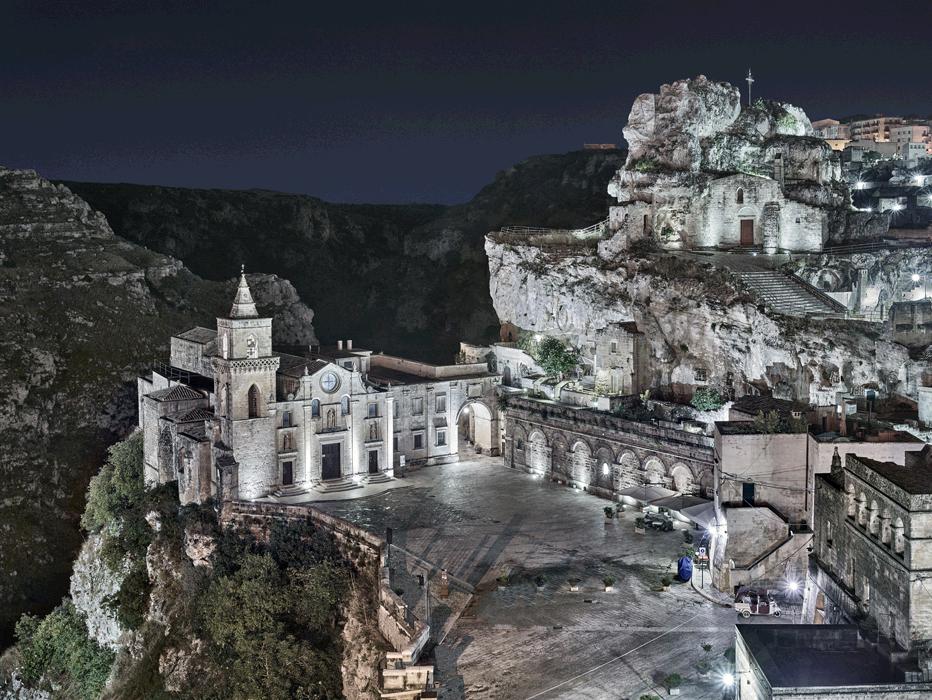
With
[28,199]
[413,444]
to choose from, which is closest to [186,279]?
[28,199]

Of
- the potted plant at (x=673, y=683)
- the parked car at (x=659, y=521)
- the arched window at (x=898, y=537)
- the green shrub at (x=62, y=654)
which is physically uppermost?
the arched window at (x=898, y=537)

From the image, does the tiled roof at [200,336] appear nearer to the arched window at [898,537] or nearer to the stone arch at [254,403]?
the stone arch at [254,403]

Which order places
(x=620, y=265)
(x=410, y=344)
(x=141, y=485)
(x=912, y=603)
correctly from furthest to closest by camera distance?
1. (x=410, y=344)
2. (x=620, y=265)
3. (x=141, y=485)
4. (x=912, y=603)

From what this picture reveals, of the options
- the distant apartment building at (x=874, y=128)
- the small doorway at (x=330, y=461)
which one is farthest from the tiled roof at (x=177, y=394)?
the distant apartment building at (x=874, y=128)

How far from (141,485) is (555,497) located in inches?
991

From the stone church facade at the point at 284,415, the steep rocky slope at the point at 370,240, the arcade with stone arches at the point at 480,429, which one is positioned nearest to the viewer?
the stone church facade at the point at 284,415

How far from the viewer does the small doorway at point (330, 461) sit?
179 ft

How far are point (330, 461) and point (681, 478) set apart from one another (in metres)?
19.6

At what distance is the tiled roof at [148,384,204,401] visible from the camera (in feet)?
180

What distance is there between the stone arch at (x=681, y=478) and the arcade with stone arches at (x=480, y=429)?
1528 cm

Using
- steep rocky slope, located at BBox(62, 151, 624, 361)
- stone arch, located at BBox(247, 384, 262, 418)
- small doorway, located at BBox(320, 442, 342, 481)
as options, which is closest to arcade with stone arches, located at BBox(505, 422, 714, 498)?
small doorway, located at BBox(320, 442, 342, 481)

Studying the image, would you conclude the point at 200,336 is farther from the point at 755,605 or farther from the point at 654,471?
the point at 755,605

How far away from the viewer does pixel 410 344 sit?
4855 inches

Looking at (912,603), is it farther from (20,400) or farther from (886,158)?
(886,158)
